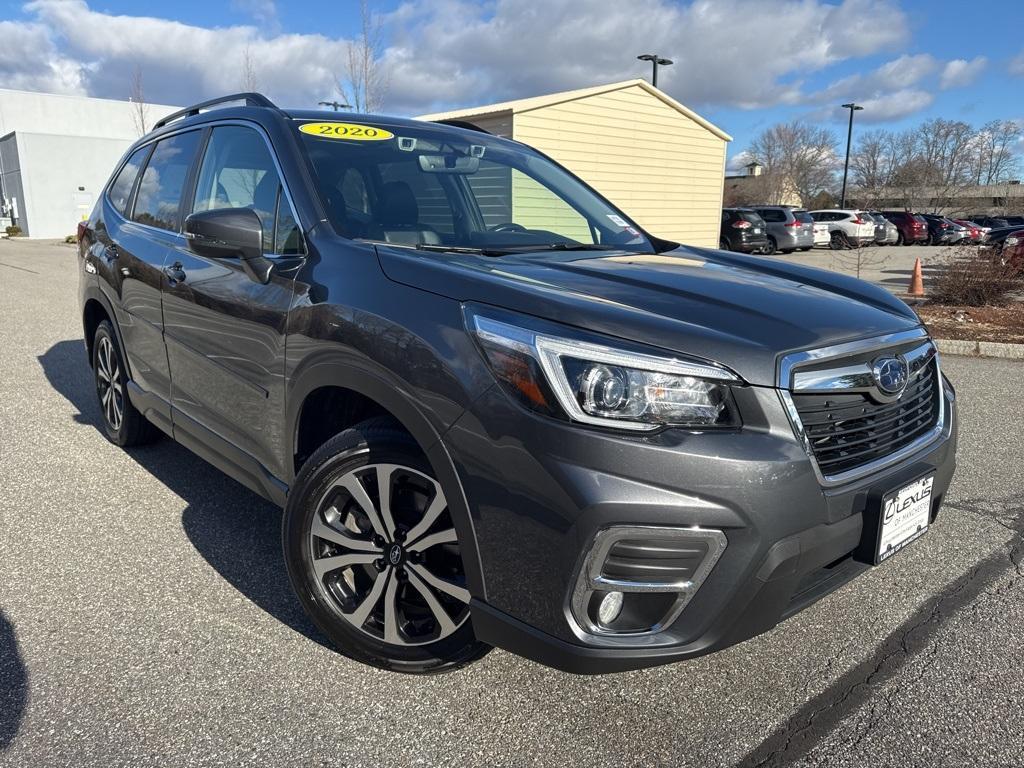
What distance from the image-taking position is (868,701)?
2479 mm

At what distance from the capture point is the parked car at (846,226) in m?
29.2

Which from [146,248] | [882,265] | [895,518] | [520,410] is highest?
[146,248]

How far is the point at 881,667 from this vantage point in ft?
8.74

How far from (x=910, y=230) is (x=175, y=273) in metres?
38.4

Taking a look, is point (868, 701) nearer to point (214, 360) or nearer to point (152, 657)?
point (152, 657)

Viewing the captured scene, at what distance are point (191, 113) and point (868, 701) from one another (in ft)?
13.1

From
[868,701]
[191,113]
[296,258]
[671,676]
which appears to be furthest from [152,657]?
[191,113]

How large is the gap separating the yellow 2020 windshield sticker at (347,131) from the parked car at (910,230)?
37.1 meters

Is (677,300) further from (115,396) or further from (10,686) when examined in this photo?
(115,396)

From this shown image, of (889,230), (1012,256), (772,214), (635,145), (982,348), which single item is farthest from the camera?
(889,230)

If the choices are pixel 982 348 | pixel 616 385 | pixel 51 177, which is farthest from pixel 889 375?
pixel 51 177

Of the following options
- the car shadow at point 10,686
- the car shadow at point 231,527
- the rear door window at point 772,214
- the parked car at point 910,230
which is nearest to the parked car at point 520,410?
the car shadow at point 231,527

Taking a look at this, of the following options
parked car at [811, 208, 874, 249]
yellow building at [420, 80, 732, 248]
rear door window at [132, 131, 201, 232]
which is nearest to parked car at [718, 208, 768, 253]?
yellow building at [420, 80, 732, 248]

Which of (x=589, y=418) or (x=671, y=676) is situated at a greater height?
(x=589, y=418)
